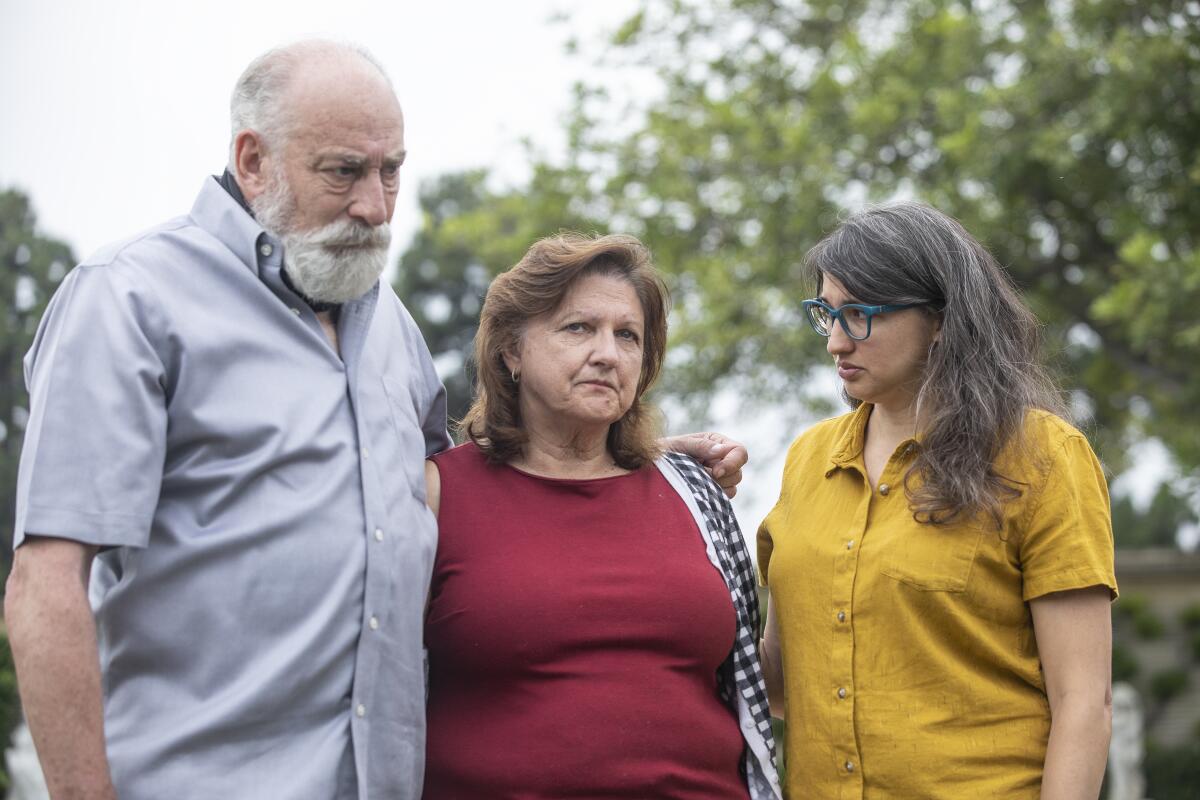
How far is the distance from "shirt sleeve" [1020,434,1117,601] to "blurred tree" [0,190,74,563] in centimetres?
656

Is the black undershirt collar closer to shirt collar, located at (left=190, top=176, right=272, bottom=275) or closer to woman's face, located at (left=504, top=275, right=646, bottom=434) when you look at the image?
shirt collar, located at (left=190, top=176, right=272, bottom=275)

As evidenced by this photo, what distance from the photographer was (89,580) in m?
2.38

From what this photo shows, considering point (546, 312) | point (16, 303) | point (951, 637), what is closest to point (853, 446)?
point (951, 637)

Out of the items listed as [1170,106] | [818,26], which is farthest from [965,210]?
[818,26]

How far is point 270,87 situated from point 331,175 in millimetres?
195

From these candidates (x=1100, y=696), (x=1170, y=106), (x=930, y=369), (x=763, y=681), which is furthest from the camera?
(x=1170, y=106)

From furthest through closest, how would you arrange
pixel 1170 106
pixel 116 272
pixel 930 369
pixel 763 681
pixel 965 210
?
1. pixel 965 210
2. pixel 1170 106
3. pixel 763 681
4. pixel 930 369
5. pixel 116 272

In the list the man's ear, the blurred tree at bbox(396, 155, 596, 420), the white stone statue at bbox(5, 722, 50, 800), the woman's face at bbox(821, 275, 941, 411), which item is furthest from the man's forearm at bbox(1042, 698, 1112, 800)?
the blurred tree at bbox(396, 155, 596, 420)

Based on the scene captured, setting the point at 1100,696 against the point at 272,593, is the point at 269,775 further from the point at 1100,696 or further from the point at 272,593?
the point at 1100,696

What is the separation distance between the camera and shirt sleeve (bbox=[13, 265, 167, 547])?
222 cm

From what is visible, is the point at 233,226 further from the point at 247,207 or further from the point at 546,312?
the point at 546,312

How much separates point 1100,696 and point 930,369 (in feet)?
2.38

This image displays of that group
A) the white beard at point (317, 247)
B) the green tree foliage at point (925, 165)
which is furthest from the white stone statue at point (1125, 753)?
the white beard at point (317, 247)

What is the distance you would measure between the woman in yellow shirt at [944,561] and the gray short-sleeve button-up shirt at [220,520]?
2.98 ft
